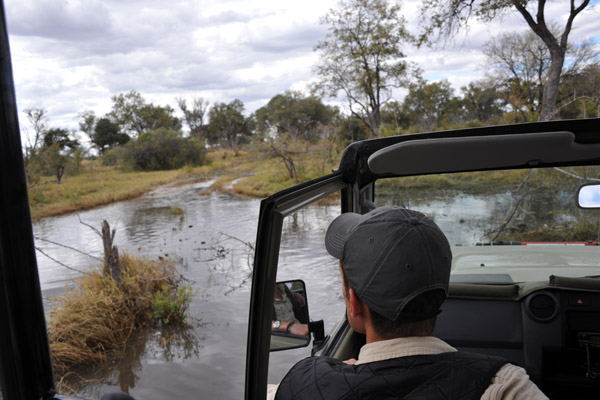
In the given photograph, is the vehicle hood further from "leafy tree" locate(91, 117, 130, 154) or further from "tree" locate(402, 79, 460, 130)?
"leafy tree" locate(91, 117, 130, 154)

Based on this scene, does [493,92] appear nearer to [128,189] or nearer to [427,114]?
[427,114]

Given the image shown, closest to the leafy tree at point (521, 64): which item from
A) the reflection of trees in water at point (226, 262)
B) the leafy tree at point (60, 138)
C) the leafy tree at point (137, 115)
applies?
the reflection of trees in water at point (226, 262)

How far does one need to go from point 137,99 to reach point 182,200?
19.4 m

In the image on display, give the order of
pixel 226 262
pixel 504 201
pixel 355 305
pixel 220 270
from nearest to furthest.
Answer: pixel 355 305 → pixel 504 201 → pixel 220 270 → pixel 226 262

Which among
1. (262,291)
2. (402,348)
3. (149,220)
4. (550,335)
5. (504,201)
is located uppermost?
(262,291)

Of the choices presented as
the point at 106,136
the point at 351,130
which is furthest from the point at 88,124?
the point at 351,130

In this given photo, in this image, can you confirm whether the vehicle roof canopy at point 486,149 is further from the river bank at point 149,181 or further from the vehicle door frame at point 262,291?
the river bank at point 149,181

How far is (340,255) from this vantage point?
40.7 inches

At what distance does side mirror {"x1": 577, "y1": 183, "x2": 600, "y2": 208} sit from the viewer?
2.03 meters

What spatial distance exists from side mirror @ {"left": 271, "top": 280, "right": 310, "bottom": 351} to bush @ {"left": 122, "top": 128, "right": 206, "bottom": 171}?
28.5 meters

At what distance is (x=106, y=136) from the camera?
3406 centimetres

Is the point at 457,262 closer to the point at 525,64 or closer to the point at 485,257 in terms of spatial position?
the point at 485,257

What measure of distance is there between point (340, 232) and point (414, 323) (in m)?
0.25

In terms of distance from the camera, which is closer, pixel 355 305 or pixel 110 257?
pixel 355 305
